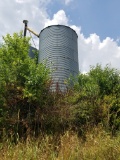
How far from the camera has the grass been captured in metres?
5.11

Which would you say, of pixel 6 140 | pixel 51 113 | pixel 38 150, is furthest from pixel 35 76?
pixel 38 150

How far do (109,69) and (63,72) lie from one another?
443 cm

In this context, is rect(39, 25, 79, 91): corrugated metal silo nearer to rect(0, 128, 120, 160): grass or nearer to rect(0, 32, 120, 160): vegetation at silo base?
rect(0, 32, 120, 160): vegetation at silo base

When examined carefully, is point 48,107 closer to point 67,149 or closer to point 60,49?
point 67,149

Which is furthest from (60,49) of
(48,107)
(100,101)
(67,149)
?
(67,149)

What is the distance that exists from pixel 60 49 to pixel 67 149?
31.2ft

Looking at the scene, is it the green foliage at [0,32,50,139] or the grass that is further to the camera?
the green foliage at [0,32,50,139]

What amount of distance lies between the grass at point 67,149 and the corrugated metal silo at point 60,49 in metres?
7.59

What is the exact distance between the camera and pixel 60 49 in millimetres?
14398

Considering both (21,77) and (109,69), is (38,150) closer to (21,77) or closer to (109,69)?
(21,77)

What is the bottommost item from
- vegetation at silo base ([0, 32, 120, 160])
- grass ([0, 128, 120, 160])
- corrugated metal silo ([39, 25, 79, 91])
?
grass ([0, 128, 120, 160])

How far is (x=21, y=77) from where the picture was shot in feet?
28.3

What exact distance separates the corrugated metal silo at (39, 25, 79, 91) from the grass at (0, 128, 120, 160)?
24.9ft

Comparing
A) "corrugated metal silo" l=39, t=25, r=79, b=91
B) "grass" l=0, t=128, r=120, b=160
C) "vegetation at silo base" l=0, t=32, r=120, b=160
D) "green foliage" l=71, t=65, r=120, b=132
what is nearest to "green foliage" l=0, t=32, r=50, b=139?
"vegetation at silo base" l=0, t=32, r=120, b=160
